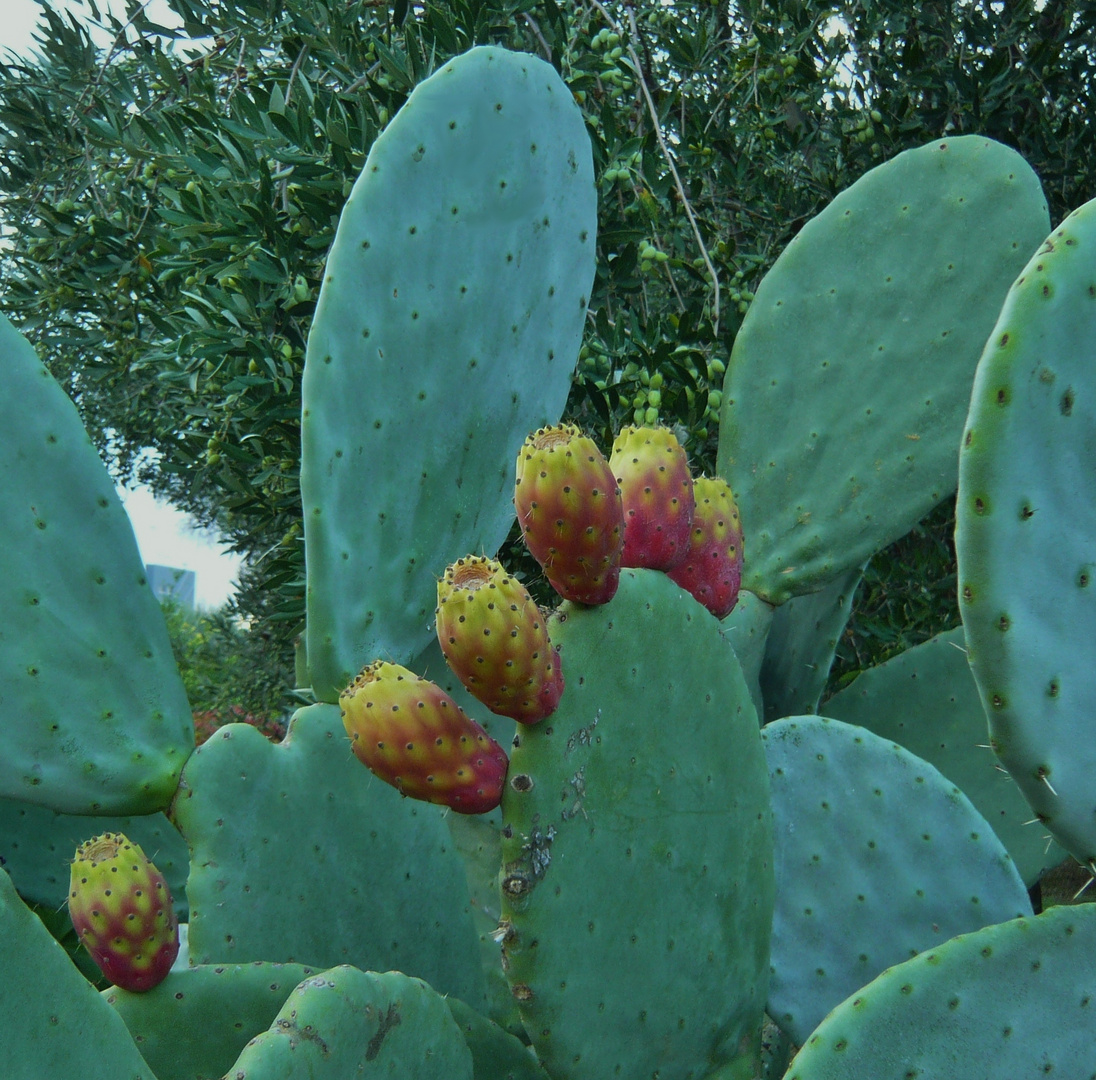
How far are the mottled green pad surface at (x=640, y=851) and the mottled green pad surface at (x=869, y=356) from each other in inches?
25.3

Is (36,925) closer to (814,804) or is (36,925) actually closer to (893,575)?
(814,804)

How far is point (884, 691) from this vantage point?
1834mm

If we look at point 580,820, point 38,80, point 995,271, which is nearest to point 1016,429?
point 580,820

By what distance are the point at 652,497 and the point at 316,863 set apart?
0.57 meters

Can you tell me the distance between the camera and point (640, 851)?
1.03 metres

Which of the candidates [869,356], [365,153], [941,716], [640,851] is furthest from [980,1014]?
[365,153]

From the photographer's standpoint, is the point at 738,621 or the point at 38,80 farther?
the point at 38,80

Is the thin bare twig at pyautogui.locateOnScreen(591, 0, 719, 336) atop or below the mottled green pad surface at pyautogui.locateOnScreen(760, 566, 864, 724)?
atop

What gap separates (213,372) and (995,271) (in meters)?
1.36

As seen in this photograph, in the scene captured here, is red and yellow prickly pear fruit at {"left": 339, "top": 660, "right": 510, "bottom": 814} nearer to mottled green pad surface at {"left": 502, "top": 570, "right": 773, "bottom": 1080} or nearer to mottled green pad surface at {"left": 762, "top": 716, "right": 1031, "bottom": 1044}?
mottled green pad surface at {"left": 502, "top": 570, "right": 773, "bottom": 1080}

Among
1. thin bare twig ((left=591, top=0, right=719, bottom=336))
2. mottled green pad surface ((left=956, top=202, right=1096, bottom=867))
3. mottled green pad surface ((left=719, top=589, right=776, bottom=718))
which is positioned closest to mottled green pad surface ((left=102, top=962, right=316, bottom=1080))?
mottled green pad surface ((left=956, top=202, right=1096, bottom=867))

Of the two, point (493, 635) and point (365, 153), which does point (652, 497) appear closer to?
point (493, 635)

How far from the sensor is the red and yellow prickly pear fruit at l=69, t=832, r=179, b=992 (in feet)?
3.35

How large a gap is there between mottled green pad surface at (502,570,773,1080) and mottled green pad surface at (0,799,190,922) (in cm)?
89
